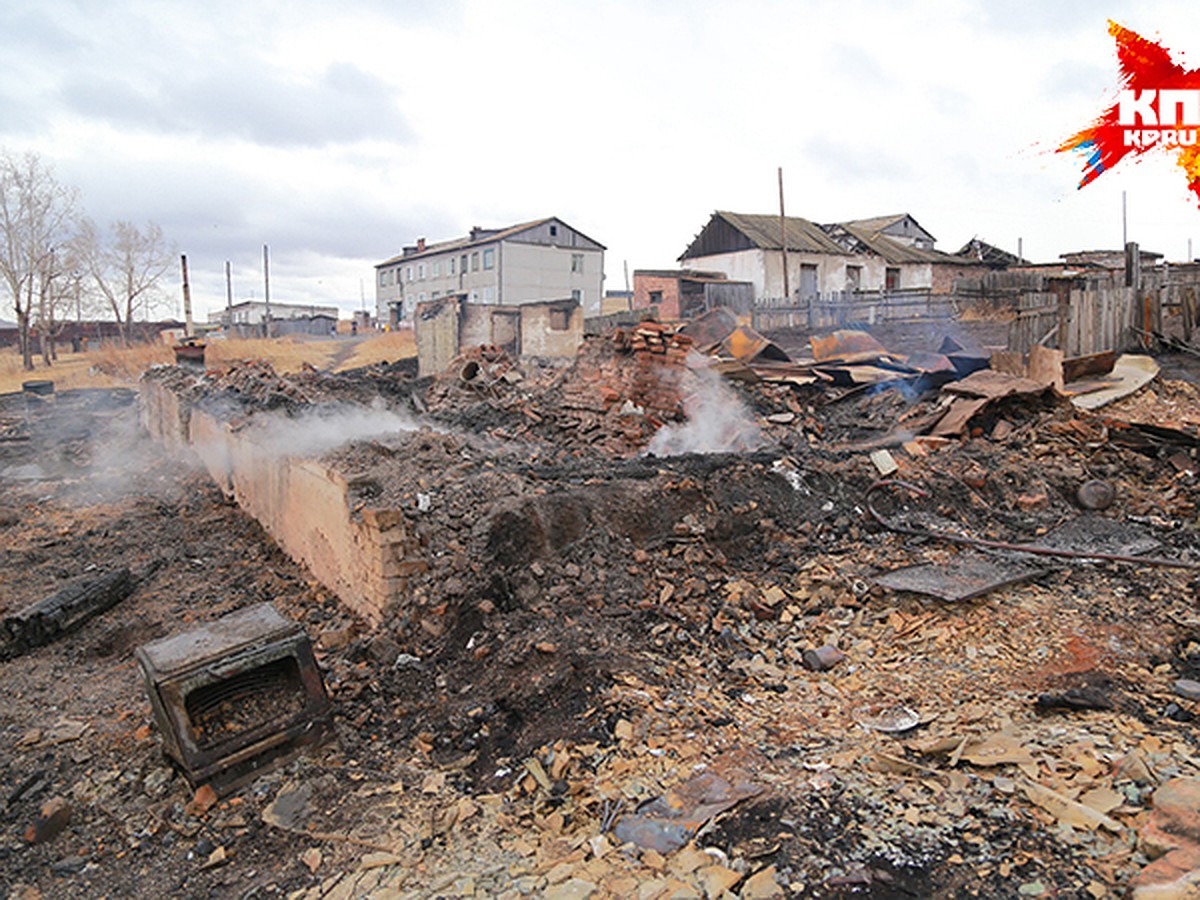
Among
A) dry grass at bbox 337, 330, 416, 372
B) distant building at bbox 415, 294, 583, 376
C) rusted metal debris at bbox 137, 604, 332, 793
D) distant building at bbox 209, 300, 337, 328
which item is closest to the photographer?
rusted metal debris at bbox 137, 604, 332, 793

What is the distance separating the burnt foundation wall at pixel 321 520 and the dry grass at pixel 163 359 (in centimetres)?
1599

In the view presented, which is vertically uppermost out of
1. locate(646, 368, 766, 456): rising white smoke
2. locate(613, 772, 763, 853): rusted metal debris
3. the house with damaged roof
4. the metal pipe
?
the house with damaged roof

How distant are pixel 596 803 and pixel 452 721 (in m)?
1.05

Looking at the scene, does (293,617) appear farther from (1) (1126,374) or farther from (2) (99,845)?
(1) (1126,374)

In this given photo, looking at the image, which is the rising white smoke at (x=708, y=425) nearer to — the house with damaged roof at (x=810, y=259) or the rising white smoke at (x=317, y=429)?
the rising white smoke at (x=317, y=429)

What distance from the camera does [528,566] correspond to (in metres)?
4.63

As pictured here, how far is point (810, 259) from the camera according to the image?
30.6m

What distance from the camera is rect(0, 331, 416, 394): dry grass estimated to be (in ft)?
83.9

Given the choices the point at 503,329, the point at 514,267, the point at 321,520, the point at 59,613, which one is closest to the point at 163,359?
the point at 503,329

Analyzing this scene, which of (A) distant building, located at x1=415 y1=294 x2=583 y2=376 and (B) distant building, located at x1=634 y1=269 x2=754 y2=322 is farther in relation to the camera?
(B) distant building, located at x1=634 y1=269 x2=754 y2=322

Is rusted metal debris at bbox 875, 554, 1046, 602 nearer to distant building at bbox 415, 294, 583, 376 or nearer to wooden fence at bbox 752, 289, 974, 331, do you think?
wooden fence at bbox 752, 289, 974, 331

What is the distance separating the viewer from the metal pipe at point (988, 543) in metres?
4.91

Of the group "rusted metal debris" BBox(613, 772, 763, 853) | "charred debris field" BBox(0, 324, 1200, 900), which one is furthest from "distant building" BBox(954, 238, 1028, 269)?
"rusted metal debris" BBox(613, 772, 763, 853)

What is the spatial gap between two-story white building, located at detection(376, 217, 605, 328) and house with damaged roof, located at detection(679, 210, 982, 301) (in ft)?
41.8
